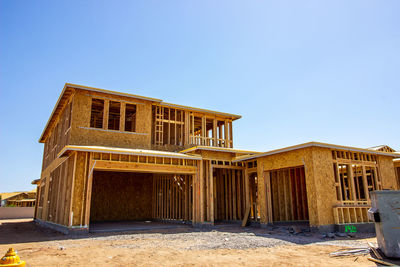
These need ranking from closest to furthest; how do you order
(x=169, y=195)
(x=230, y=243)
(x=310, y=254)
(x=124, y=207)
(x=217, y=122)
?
(x=310, y=254)
(x=230, y=243)
(x=169, y=195)
(x=124, y=207)
(x=217, y=122)

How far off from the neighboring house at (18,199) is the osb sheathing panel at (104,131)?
121 ft

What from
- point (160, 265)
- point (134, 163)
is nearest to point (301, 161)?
point (134, 163)

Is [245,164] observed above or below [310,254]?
above

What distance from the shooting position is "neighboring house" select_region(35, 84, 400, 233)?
43.6ft

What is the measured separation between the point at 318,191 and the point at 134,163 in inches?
342

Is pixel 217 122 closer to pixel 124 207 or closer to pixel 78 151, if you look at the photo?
pixel 124 207

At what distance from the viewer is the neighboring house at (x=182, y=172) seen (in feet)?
43.6

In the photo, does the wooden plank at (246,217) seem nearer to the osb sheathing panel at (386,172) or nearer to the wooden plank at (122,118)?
the osb sheathing panel at (386,172)

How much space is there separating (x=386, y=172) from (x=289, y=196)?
535 centimetres

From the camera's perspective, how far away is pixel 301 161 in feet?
44.9

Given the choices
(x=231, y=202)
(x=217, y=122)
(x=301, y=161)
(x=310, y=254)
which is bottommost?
(x=310, y=254)

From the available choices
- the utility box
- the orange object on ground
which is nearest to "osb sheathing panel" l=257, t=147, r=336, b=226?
the utility box

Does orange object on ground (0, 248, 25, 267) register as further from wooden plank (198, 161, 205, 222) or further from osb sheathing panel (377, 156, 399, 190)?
osb sheathing panel (377, 156, 399, 190)

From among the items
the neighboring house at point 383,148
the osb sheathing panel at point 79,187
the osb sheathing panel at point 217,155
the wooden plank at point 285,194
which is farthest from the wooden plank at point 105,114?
the neighboring house at point 383,148
